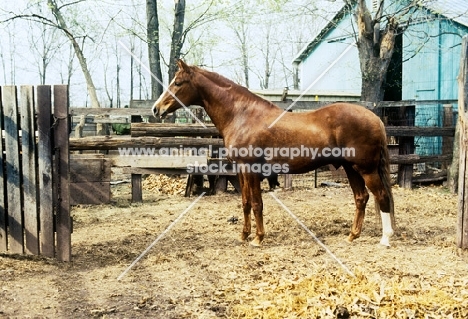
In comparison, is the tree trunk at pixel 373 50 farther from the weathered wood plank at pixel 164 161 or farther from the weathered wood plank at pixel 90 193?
the weathered wood plank at pixel 90 193

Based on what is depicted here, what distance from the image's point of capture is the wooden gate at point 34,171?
4.73m

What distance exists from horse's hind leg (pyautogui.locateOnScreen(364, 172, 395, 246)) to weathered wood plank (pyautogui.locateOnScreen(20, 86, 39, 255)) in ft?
12.6

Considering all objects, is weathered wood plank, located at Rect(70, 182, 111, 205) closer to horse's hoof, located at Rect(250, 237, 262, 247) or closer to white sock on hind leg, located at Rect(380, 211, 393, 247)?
horse's hoof, located at Rect(250, 237, 262, 247)

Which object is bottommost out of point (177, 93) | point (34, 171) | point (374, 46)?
point (34, 171)

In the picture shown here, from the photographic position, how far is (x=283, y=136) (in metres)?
5.46

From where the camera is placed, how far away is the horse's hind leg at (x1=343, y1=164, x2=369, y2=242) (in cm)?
575

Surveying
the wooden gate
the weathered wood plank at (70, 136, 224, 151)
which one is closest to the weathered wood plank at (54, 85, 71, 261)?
the wooden gate

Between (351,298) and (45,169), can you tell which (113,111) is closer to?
(45,169)

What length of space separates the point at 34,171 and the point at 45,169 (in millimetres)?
130

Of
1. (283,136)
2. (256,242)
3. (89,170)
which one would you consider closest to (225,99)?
(283,136)

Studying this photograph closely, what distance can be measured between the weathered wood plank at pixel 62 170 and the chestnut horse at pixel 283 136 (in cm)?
128

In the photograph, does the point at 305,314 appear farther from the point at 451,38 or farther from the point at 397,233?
the point at 451,38

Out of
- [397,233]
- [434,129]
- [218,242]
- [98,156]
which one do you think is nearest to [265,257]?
[218,242]

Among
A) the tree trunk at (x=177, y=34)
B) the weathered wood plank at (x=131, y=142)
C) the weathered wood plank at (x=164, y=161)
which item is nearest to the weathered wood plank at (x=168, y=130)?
the weathered wood plank at (x=131, y=142)
